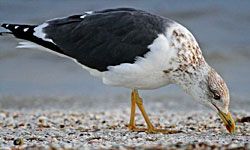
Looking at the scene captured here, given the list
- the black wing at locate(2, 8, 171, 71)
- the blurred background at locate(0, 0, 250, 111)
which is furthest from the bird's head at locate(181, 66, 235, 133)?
the blurred background at locate(0, 0, 250, 111)

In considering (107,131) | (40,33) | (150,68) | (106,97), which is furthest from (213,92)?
(106,97)

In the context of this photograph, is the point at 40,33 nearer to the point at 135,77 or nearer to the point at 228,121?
the point at 135,77

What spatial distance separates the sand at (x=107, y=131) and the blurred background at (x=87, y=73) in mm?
1055

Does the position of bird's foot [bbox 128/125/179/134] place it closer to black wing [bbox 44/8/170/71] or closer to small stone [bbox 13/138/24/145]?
black wing [bbox 44/8/170/71]

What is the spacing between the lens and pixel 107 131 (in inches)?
320

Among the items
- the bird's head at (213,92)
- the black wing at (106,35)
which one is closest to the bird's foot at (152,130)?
the bird's head at (213,92)

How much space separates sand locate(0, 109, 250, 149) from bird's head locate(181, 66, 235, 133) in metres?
0.23

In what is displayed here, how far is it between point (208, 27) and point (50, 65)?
4786mm

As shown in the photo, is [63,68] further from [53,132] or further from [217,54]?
[53,132]

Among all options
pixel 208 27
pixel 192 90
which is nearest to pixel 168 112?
pixel 192 90

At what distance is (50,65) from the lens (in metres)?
14.9

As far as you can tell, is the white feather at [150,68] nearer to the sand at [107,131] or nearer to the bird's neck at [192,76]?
the bird's neck at [192,76]

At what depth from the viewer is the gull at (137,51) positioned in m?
7.66

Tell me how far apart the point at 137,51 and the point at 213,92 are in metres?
0.94
